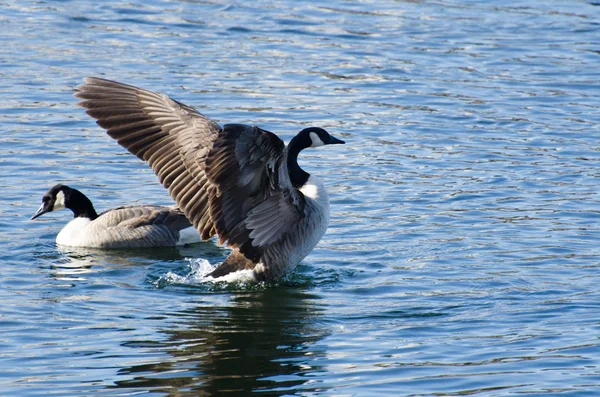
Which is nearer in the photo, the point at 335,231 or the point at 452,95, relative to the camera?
the point at 335,231

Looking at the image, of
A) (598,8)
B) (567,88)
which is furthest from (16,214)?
(598,8)

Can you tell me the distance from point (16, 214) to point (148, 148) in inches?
114

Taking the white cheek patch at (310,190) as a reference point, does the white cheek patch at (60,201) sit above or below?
below

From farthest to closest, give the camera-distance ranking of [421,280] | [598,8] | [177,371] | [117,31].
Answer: [598,8]
[117,31]
[421,280]
[177,371]

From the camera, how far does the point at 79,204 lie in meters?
12.7

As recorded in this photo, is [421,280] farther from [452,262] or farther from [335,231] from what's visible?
[335,231]

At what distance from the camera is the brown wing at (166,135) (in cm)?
1045

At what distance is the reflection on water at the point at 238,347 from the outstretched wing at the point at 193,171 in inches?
26.3

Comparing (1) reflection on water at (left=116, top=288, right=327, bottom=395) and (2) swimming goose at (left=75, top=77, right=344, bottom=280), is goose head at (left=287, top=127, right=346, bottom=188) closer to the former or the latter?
(2) swimming goose at (left=75, top=77, right=344, bottom=280)

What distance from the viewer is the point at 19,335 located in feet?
29.3

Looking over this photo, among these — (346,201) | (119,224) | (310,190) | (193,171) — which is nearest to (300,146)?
(310,190)

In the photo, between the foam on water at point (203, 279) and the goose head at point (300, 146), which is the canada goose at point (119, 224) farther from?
the goose head at point (300, 146)

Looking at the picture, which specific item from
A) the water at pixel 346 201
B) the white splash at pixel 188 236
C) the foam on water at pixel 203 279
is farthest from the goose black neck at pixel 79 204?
the foam on water at pixel 203 279

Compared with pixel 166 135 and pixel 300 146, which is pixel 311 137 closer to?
pixel 300 146
